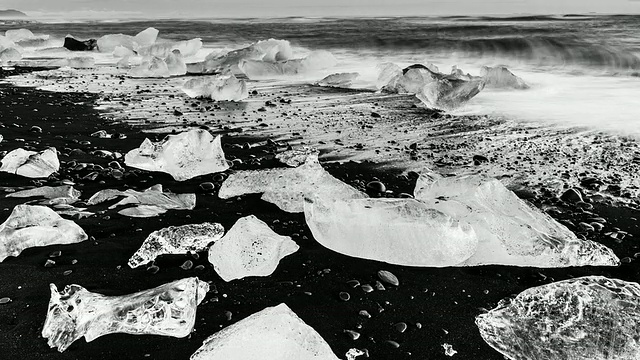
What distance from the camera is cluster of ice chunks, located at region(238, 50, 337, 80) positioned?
8.82 m

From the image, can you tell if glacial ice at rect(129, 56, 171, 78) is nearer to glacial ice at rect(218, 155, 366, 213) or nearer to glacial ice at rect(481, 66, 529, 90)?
glacial ice at rect(481, 66, 529, 90)

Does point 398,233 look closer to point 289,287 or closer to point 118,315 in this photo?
point 289,287

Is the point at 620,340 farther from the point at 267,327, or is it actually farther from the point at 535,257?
the point at 267,327

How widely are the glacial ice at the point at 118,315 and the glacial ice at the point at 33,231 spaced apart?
22.8 inches

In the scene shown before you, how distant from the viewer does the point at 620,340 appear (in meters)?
1.65

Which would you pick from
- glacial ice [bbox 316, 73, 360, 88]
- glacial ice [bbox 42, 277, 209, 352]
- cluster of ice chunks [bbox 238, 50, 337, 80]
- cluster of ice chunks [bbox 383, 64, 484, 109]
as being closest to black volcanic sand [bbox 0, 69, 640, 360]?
glacial ice [bbox 42, 277, 209, 352]

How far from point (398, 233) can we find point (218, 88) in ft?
16.8

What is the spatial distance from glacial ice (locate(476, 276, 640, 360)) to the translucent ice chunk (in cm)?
35

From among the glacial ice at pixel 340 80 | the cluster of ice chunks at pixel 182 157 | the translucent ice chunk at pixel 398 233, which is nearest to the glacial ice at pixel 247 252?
the translucent ice chunk at pixel 398 233

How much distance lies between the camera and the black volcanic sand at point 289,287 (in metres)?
1.69

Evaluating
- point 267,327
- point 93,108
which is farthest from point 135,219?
point 93,108

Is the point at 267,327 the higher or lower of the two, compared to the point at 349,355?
higher

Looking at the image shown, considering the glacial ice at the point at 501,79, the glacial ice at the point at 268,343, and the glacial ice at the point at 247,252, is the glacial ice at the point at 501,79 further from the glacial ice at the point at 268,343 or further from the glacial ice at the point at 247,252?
the glacial ice at the point at 268,343

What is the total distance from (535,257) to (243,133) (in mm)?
3295
